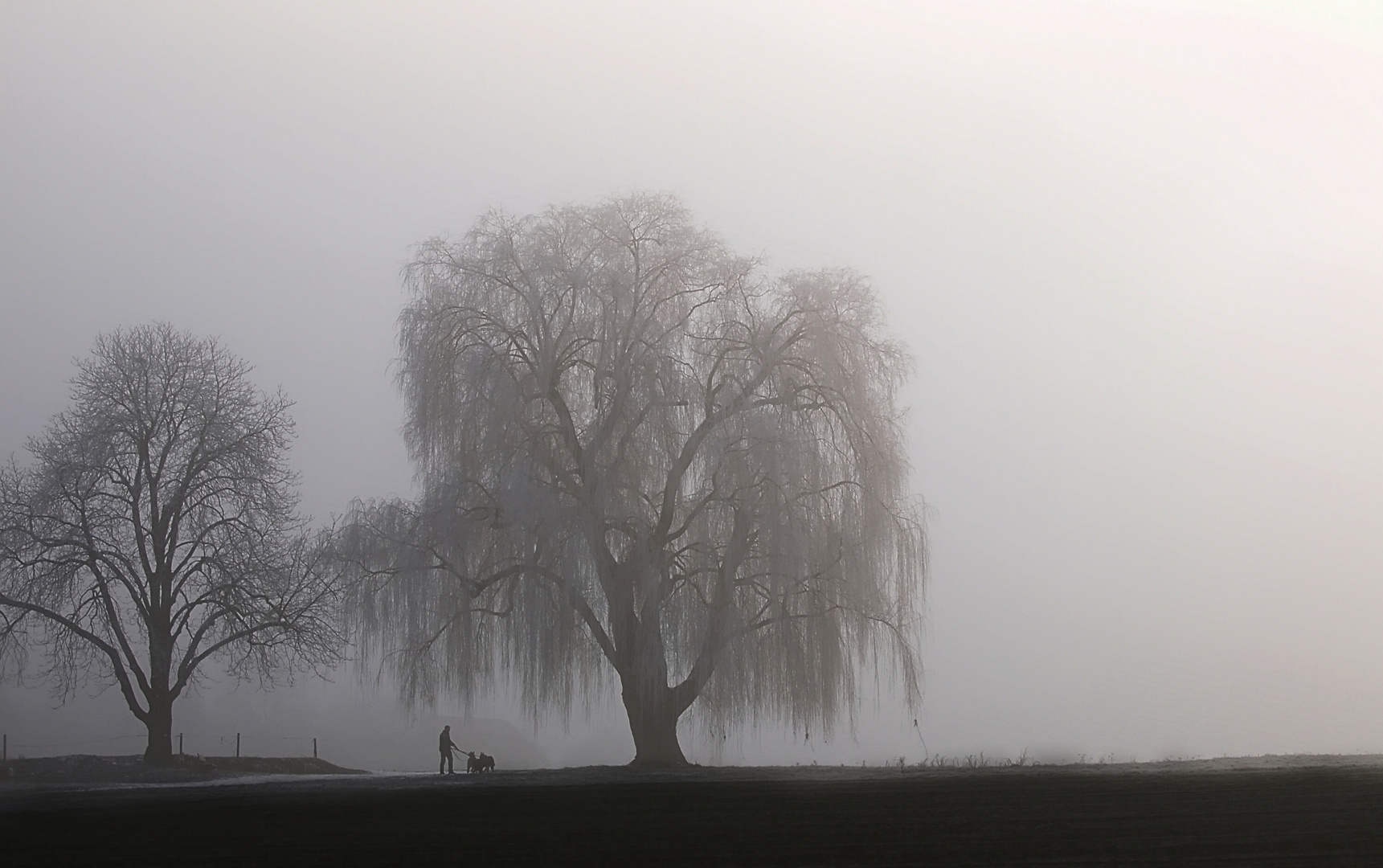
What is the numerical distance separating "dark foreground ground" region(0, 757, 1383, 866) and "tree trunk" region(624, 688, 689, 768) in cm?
274

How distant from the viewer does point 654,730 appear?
2331 centimetres

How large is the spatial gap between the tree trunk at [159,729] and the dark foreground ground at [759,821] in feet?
34.5

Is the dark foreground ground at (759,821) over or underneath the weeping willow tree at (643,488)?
underneath

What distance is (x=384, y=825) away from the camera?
14.1 m

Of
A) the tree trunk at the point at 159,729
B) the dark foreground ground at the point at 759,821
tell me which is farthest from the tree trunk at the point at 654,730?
the tree trunk at the point at 159,729

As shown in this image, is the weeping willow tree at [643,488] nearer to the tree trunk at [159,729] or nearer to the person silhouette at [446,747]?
the person silhouette at [446,747]

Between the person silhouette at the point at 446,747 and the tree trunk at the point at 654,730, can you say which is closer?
the tree trunk at the point at 654,730

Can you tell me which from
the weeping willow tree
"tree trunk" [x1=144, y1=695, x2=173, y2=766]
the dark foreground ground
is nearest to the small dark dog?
the weeping willow tree

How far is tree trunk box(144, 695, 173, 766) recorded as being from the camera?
1198 inches

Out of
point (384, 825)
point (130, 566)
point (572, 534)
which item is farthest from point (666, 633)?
point (130, 566)

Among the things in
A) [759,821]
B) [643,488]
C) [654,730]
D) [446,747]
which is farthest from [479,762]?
[759,821]

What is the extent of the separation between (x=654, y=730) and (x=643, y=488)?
14.7ft

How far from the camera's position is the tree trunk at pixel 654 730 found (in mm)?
23156

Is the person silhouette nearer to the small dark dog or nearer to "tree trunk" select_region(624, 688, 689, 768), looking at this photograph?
the small dark dog
